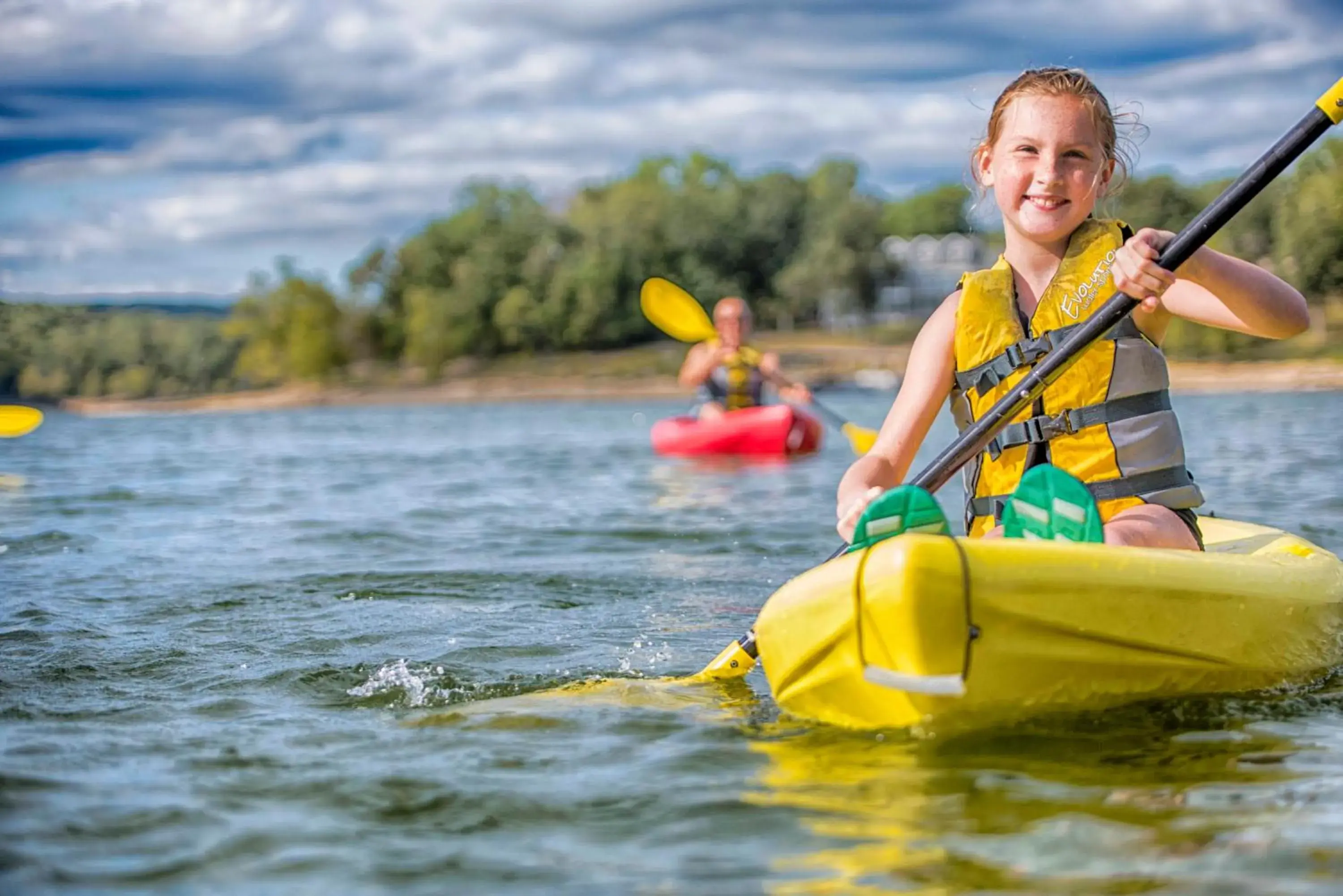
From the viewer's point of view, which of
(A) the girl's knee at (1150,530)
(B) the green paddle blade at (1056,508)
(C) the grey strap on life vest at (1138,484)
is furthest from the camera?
(C) the grey strap on life vest at (1138,484)

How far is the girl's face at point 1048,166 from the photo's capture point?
2922mm

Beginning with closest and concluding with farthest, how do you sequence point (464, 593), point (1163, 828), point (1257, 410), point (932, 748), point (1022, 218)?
point (1163, 828)
point (932, 748)
point (1022, 218)
point (464, 593)
point (1257, 410)

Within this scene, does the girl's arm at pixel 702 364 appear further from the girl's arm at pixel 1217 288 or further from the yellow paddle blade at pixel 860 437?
the girl's arm at pixel 1217 288

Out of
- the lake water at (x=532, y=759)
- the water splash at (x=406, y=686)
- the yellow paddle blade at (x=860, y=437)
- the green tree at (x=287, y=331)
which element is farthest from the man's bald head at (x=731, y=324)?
the green tree at (x=287, y=331)

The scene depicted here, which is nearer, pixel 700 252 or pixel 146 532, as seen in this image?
pixel 146 532

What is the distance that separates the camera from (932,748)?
2.49 meters

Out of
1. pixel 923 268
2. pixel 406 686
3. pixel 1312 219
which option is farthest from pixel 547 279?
pixel 406 686

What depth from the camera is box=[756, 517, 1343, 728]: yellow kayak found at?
2.25 meters

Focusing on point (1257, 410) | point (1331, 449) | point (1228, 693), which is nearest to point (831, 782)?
point (1228, 693)

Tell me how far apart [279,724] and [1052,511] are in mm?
1517

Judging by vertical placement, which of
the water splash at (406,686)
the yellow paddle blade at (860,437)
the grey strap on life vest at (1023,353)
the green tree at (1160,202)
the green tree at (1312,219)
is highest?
the green tree at (1160,202)

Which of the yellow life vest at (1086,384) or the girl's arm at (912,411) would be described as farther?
the yellow life vest at (1086,384)

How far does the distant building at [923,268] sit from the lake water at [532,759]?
6089 centimetres

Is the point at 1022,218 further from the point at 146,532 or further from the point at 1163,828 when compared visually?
the point at 146,532
